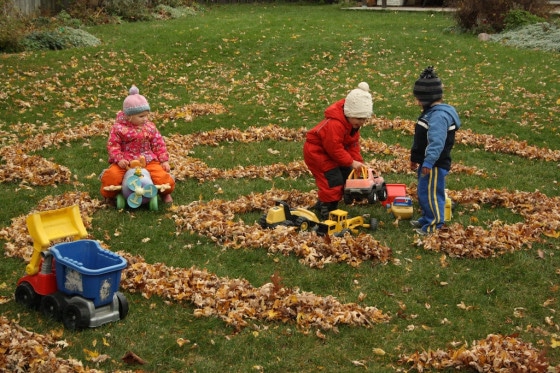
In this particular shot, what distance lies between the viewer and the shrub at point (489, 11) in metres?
22.3

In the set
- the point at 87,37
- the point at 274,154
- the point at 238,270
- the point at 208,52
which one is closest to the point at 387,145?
the point at 274,154

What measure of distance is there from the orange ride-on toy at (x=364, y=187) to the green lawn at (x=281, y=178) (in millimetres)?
242

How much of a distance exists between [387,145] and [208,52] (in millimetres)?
8918

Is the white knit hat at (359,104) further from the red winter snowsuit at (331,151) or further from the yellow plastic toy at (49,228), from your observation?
the yellow plastic toy at (49,228)

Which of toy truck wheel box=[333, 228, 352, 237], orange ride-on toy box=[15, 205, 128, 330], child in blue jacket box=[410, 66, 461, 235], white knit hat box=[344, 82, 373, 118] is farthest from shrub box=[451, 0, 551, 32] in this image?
orange ride-on toy box=[15, 205, 128, 330]

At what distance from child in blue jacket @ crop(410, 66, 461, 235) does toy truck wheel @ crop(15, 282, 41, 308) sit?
4287mm

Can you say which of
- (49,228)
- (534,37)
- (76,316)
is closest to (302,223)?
(49,228)

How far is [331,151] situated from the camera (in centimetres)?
820

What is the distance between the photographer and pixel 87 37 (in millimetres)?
19922

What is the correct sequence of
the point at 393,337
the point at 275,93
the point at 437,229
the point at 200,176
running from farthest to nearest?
the point at 275,93, the point at 200,176, the point at 437,229, the point at 393,337

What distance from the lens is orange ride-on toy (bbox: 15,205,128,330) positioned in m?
5.57

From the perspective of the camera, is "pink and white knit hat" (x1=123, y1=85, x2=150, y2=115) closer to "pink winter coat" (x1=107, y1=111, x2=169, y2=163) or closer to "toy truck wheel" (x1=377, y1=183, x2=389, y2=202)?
"pink winter coat" (x1=107, y1=111, x2=169, y2=163)

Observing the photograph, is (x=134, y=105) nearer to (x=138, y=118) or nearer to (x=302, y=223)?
(x=138, y=118)

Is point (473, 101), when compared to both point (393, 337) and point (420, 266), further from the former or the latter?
point (393, 337)
